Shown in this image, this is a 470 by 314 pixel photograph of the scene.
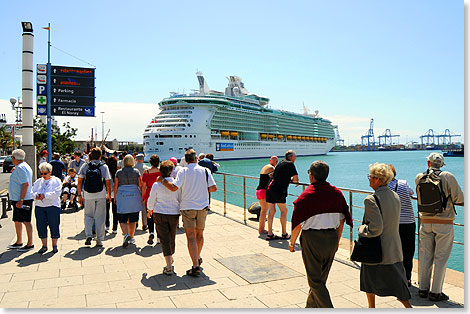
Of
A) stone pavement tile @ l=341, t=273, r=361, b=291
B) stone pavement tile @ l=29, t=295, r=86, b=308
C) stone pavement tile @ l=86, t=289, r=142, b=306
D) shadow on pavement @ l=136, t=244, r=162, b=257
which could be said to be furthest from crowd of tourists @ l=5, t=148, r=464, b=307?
stone pavement tile @ l=29, t=295, r=86, b=308

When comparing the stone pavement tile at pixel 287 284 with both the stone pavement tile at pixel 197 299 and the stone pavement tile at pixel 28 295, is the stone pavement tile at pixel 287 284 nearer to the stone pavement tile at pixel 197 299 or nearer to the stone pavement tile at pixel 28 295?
the stone pavement tile at pixel 197 299

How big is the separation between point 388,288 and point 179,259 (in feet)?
10.5

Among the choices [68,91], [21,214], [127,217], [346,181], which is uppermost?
[68,91]

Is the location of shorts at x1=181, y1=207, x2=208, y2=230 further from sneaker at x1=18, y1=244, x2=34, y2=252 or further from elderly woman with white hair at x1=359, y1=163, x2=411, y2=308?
sneaker at x1=18, y1=244, x2=34, y2=252

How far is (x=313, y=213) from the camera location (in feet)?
11.2

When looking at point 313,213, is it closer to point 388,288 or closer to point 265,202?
point 388,288

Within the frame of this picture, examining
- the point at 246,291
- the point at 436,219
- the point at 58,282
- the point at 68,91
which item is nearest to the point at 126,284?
the point at 58,282

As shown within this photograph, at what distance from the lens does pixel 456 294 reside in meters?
4.14

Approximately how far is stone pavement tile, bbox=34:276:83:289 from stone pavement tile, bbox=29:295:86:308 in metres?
0.43

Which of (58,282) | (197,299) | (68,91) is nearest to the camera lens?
(197,299)

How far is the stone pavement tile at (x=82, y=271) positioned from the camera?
4.97 meters

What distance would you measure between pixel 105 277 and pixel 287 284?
2295 millimetres

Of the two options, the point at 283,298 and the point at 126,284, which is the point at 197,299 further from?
the point at 126,284

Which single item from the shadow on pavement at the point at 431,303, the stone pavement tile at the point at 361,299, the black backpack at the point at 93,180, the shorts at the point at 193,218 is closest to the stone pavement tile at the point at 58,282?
the shorts at the point at 193,218
